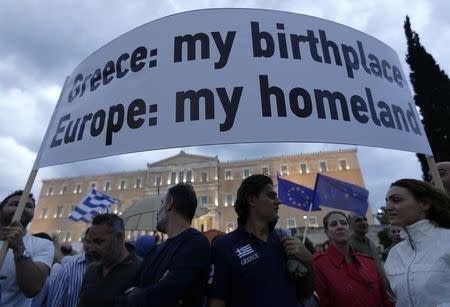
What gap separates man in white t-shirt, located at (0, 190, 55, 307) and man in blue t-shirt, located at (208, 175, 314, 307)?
1409 mm

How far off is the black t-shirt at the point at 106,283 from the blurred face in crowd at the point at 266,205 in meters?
1.08

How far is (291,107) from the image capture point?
217 centimetres

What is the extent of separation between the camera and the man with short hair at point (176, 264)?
1592mm

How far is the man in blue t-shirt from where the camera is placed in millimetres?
1700

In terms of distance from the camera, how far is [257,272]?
68.4 inches

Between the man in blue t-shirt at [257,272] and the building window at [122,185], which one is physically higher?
the building window at [122,185]

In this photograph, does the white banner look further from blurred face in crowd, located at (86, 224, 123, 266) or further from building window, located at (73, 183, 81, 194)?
building window, located at (73, 183, 81, 194)

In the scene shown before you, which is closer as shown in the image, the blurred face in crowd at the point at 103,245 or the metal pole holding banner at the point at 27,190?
the metal pole holding banner at the point at 27,190

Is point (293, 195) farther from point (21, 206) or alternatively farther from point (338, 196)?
point (21, 206)

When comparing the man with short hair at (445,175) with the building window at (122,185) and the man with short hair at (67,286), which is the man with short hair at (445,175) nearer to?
the man with short hair at (67,286)

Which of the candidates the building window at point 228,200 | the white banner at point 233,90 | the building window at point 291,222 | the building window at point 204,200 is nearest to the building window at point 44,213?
the building window at point 204,200

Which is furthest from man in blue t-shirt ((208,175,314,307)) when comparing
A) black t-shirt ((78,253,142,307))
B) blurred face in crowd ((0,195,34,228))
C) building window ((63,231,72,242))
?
building window ((63,231,72,242))

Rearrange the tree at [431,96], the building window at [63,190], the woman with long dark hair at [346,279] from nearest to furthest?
1. the woman with long dark hair at [346,279]
2. the tree at [431,96]
3. the building window at [63,190]

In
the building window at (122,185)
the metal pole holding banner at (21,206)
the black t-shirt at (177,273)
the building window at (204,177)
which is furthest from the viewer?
the building window at (122,185)
